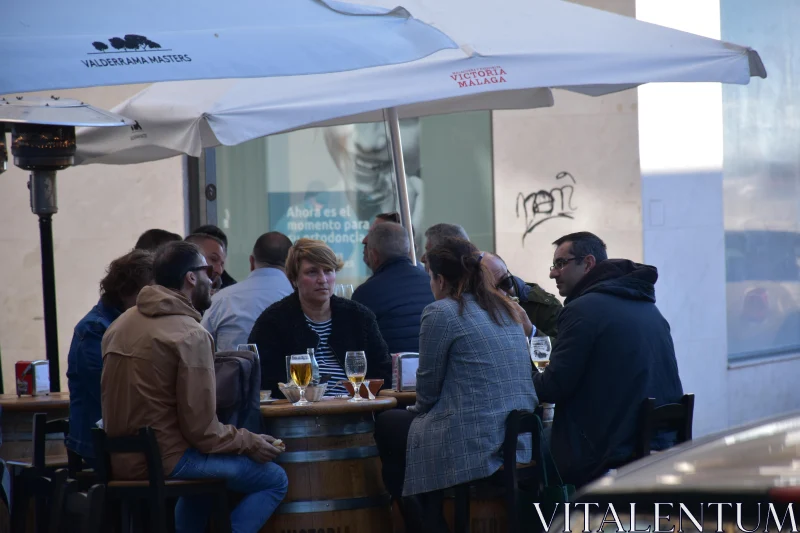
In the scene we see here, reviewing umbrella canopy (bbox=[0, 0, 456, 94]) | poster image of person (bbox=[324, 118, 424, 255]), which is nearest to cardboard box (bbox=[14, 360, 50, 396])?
umbrella canopy (bbox=[0, 0, 456, 94])

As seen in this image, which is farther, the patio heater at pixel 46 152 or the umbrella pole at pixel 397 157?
the umbrella pole at pixel 397 157

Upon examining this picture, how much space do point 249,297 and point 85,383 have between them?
149 cm

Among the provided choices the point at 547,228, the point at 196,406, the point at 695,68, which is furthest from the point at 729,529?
the point at 547,228

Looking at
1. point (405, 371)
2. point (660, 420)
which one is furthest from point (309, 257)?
point (660, 420)

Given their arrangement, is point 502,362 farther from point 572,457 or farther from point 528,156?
point 528,156

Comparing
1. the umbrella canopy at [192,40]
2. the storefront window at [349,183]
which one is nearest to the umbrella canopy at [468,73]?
the umbrella canopy at [192,40]

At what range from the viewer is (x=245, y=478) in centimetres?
529

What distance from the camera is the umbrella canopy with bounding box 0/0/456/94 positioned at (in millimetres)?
4625

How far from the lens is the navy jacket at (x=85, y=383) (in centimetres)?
589

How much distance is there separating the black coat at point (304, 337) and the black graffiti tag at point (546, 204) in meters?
3.83

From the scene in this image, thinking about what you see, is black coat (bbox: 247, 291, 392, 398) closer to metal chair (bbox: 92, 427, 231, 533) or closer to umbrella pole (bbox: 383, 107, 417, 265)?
metal chair (bbox: 92, 427, 231, 533)

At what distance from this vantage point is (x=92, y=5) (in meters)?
5.31

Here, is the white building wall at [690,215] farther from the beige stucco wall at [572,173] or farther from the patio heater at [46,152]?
the patio heater at [46,152]

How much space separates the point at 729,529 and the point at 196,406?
3.44 meters
